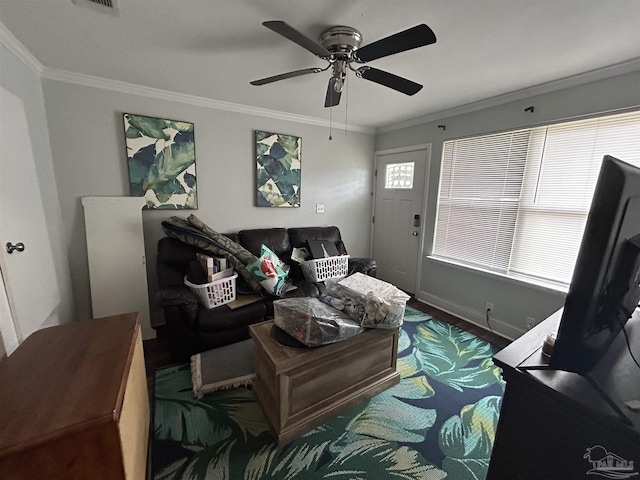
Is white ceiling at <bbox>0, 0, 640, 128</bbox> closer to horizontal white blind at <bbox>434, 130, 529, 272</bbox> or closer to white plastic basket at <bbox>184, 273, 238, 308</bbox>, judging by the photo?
horizontal white blind at <bbox>434, 130, 529, 272</bbox>

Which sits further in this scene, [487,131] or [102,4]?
[487,131]

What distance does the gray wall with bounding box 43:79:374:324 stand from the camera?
231cm

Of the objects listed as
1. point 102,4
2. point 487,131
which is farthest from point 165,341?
point 487,131

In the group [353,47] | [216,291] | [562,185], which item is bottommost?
[216,291]

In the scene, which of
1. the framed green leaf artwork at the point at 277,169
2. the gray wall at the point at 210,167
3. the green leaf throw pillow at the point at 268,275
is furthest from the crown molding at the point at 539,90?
the green leaf throw pillow at the point at 268,275

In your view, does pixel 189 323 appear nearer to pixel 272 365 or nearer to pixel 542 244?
pixel 272 365

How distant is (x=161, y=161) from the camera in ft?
8.63

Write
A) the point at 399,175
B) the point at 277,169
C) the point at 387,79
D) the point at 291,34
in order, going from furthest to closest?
the point at 399,175 < the point at 277,169 < the point at 387,79 < the point at 291,34

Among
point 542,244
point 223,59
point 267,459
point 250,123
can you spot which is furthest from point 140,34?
point 542,244

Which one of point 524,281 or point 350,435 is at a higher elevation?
point 524,281

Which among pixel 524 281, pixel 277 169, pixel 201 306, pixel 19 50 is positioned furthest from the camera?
pixel 277 169

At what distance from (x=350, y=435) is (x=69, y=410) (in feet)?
4.58

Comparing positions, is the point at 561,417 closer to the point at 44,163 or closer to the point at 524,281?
the point at 524,281

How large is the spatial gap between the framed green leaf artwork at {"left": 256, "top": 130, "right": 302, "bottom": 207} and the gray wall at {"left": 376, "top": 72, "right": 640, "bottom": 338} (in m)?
1.47
